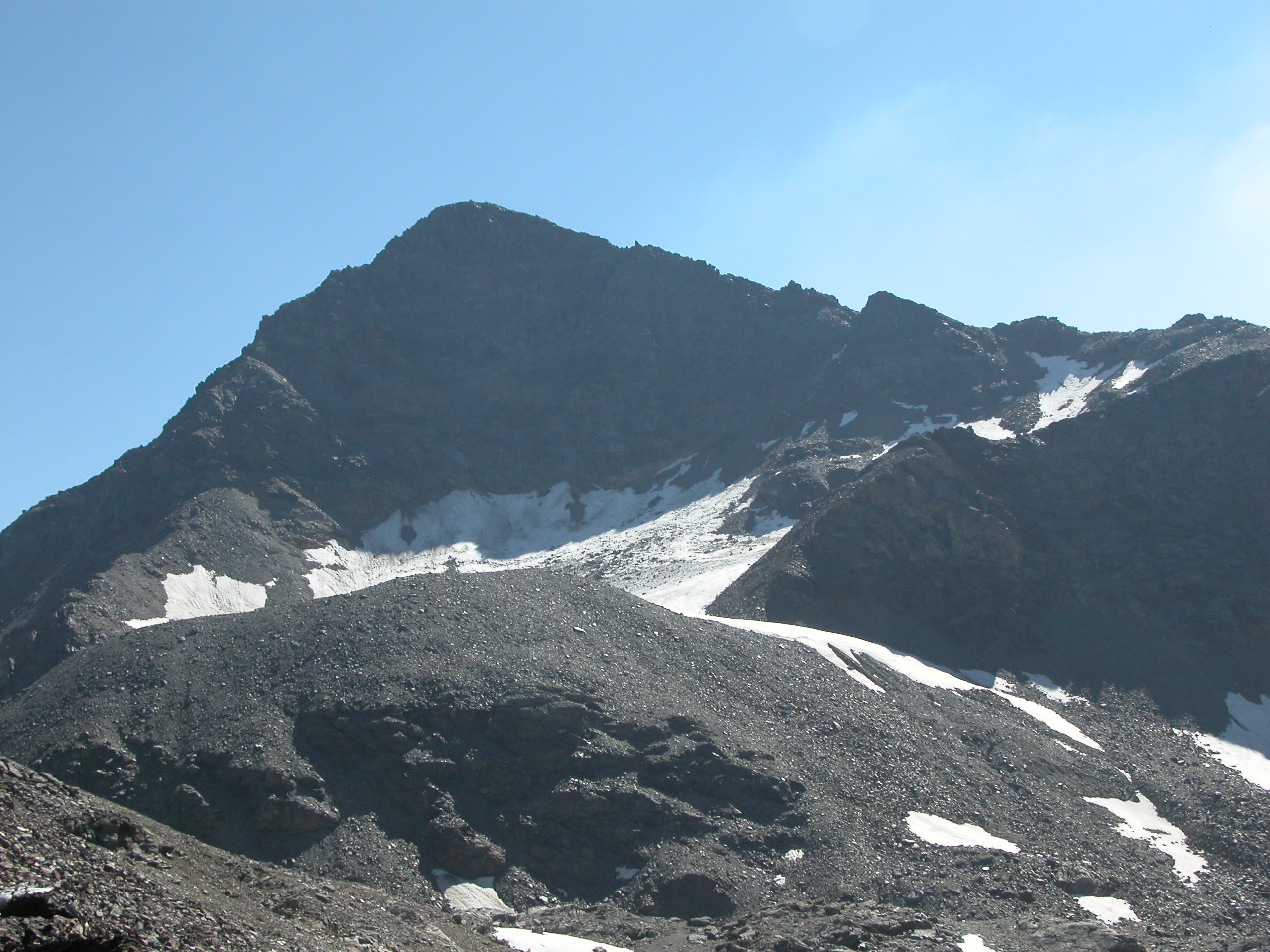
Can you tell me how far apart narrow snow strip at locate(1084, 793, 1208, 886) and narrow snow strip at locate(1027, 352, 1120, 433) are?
48329mm

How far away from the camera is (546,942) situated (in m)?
25.1

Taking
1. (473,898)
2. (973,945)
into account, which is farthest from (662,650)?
(973,945)

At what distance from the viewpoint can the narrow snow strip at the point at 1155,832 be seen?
120 feet

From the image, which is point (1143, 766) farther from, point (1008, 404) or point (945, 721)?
point (1008, 404)

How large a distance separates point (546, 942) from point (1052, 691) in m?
39.4

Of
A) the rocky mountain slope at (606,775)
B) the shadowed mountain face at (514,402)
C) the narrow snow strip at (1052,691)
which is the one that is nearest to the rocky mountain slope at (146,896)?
the rocky mountain slope at (606,775)

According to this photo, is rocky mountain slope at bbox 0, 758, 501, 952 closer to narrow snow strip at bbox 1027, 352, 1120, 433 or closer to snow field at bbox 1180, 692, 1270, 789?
snow field at bbox 1180, 692, 1270, 789

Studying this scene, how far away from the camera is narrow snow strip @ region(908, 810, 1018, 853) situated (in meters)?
33.5

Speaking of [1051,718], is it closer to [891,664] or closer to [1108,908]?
[891,664]

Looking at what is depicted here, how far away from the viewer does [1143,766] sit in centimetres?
4597

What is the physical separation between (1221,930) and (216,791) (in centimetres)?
3058

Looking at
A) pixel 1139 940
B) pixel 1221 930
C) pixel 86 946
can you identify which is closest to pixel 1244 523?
pixel 1221 930

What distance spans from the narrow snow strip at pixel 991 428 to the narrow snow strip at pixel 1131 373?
392 inches

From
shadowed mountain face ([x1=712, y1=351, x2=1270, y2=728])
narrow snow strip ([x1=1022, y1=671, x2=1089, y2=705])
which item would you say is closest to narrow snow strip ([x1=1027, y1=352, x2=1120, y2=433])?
shadowed mountain face ([x1=712, y1=351, x2=1270, y2=728])
